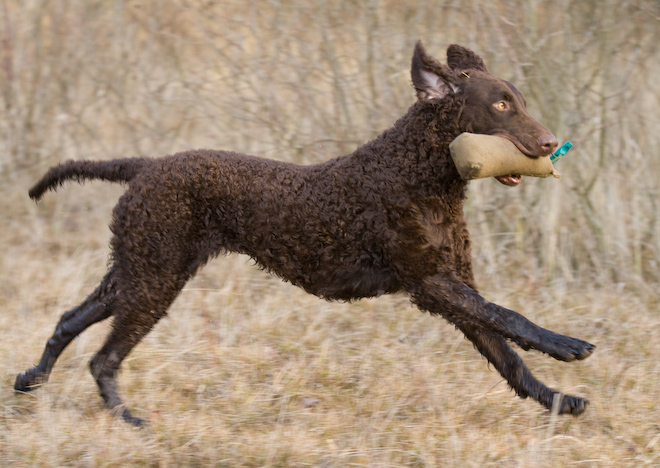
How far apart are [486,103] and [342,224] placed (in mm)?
792

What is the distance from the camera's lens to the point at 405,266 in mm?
3027

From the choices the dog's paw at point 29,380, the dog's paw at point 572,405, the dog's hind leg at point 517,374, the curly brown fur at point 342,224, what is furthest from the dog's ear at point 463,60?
the dog's paw at point 29,380

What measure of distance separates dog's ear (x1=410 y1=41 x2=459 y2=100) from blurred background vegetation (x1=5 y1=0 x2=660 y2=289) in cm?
225

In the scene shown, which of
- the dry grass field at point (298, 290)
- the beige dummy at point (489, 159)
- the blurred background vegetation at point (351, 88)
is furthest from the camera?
the blurred background vegetation at point (351, 88)

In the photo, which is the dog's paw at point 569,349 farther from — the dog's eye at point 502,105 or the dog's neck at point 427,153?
the dog's eye at point 502,105

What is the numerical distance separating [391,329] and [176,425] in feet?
5.40

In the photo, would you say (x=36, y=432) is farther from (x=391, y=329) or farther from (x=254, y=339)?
(x=391, y=329)

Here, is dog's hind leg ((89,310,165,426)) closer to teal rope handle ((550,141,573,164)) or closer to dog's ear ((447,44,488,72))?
dog's ear ((447,44,488,72))

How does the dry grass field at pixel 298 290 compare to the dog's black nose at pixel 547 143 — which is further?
the dry grass field at pixel 298 290

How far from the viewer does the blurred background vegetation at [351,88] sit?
5.04 m

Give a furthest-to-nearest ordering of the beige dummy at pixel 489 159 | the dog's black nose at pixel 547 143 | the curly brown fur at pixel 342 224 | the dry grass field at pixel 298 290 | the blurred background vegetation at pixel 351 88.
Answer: the blurred background vegetation at pixel 351 88 < the dry grass field at pixel 298 290 < the curly brown fur at pixel 342 224 < the dog's black nose at pixel 547 143 < the beige dummy at pixel 489 159

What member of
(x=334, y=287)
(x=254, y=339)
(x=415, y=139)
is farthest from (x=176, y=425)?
(x=415, y=139)

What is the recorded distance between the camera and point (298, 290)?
196 inches

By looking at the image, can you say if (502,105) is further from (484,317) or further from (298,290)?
(298,290)
